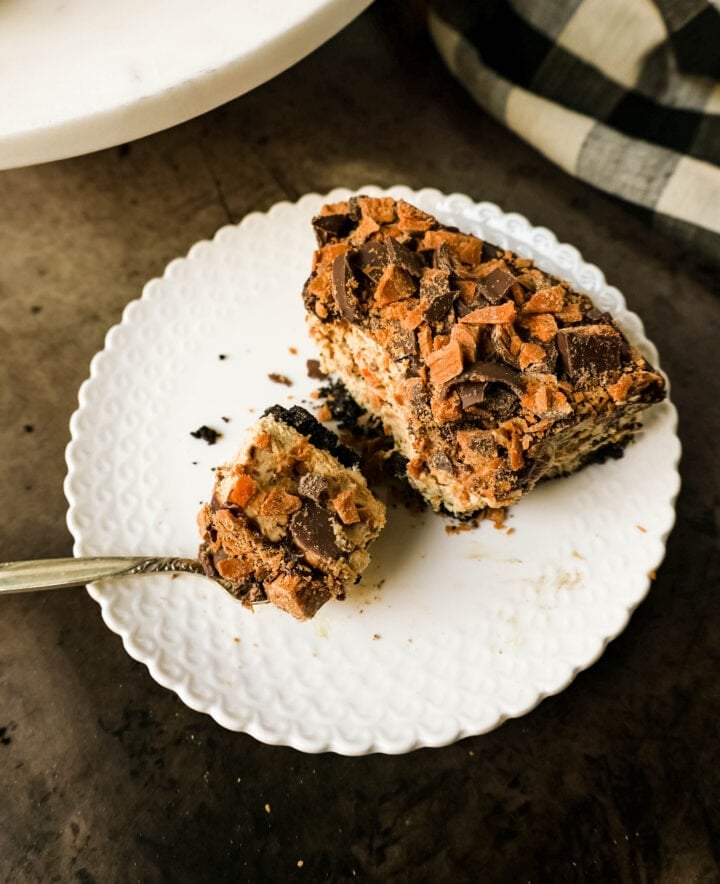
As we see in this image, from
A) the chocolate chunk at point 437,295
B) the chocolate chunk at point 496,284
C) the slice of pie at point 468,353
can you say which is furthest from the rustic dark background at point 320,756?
the chocolate chunk at point 437,295

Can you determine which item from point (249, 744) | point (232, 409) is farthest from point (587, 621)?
point (232, 409)

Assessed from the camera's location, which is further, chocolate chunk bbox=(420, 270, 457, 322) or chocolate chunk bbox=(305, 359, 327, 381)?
chocolate chunk bbox=(305, 359, 327, 381)

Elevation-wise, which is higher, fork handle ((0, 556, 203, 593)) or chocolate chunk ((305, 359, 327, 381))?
chocolate chunk ((305, 359, 327, 381))

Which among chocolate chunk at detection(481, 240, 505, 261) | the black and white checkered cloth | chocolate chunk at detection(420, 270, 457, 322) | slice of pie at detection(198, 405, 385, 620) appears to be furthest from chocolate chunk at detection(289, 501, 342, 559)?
the black and white checkered cloth

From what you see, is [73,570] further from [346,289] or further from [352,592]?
[346,289]

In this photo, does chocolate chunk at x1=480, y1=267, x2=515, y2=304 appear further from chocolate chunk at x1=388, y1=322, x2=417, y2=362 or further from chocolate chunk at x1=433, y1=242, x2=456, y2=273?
chocolate chunk at x1=388, y1=322, x2=417, y2=362

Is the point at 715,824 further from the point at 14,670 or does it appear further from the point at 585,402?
the point at 14,670

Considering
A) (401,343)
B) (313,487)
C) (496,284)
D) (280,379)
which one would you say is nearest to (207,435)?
(280,379)
